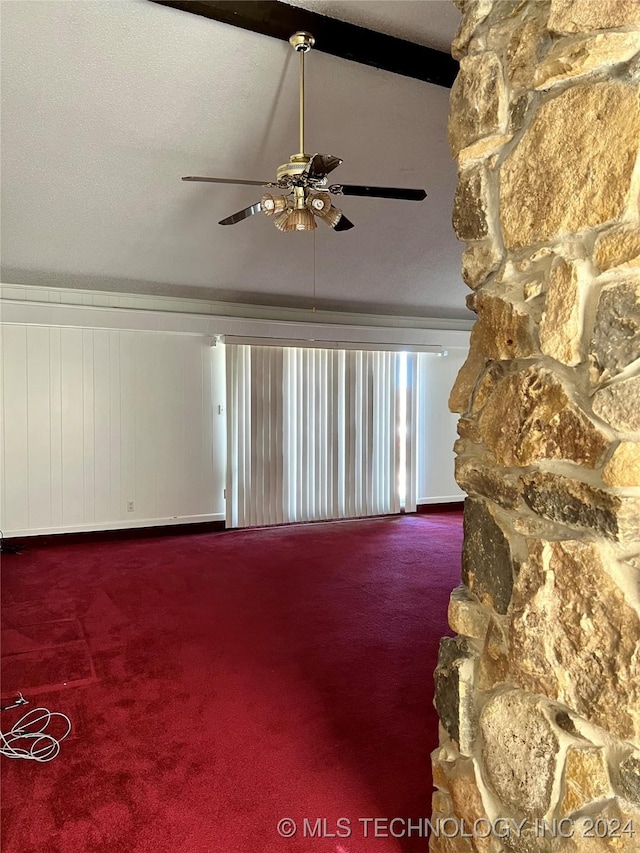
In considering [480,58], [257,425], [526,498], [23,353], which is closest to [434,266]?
[257,425]

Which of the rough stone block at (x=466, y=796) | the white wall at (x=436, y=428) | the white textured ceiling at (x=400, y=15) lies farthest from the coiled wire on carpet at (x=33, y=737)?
the white wall at (x=436, y=428)

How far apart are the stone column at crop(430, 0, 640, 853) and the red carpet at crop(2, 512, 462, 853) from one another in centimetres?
77

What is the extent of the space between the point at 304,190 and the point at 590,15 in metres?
2.03

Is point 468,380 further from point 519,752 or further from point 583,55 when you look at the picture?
point 519,752

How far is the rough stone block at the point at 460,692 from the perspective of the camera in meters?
1.49

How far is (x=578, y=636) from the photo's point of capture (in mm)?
1185

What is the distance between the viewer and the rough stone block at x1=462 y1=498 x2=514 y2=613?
4.51ft

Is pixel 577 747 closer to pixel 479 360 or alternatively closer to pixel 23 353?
pixel 479 360

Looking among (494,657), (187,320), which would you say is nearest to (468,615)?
(494,657)

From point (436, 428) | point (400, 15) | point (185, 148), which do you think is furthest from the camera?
point (436, 428)

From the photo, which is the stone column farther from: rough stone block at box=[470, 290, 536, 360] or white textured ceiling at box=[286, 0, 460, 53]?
white textured ceiling at box=[286, 0, 460, 53]

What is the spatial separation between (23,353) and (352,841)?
5159 millimetres

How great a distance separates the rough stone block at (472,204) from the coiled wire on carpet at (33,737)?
8.09 feet

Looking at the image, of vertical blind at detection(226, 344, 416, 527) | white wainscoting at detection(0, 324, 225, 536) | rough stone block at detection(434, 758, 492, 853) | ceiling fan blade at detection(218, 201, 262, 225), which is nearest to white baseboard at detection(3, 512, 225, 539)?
white wainscoting at detection(0, 324, 225, 536)
